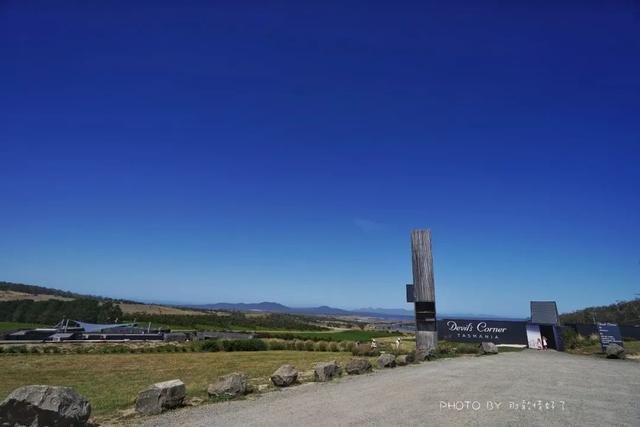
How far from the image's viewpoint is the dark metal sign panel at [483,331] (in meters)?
25.4

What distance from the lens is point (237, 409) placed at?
896 centimetres

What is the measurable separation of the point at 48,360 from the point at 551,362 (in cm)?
3079

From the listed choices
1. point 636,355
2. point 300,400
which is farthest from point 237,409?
point 636,355

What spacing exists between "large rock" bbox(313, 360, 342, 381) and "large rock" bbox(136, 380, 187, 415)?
15.1 ft

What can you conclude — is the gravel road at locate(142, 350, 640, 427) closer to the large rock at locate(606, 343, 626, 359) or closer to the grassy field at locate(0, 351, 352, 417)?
the grassy field at locate(0, 351, 352, 417)

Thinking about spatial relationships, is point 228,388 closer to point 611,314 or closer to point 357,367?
point 357,367

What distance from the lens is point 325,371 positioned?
1261 centimetres

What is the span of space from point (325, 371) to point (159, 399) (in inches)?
211

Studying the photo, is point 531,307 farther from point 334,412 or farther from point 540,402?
point 334,412

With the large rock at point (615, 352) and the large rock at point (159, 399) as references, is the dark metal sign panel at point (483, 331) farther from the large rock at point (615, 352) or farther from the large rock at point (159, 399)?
the large rock at point (159, 399)

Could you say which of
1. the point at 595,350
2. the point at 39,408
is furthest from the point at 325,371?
the point at 595,350

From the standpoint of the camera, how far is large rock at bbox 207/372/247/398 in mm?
10180

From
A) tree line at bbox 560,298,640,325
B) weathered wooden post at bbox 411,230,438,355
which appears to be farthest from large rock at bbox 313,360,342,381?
tree line at bbox 560,298,640,325

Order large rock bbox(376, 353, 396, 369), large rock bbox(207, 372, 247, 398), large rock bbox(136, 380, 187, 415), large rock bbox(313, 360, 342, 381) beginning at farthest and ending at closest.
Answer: large rock bbox(376, 353, 396, 369) < large rock bbox(313, 360, 342, 381) < large rock bbox(207, 372, 247, 398) < large rock bbox(136, 380, 187, 415)
